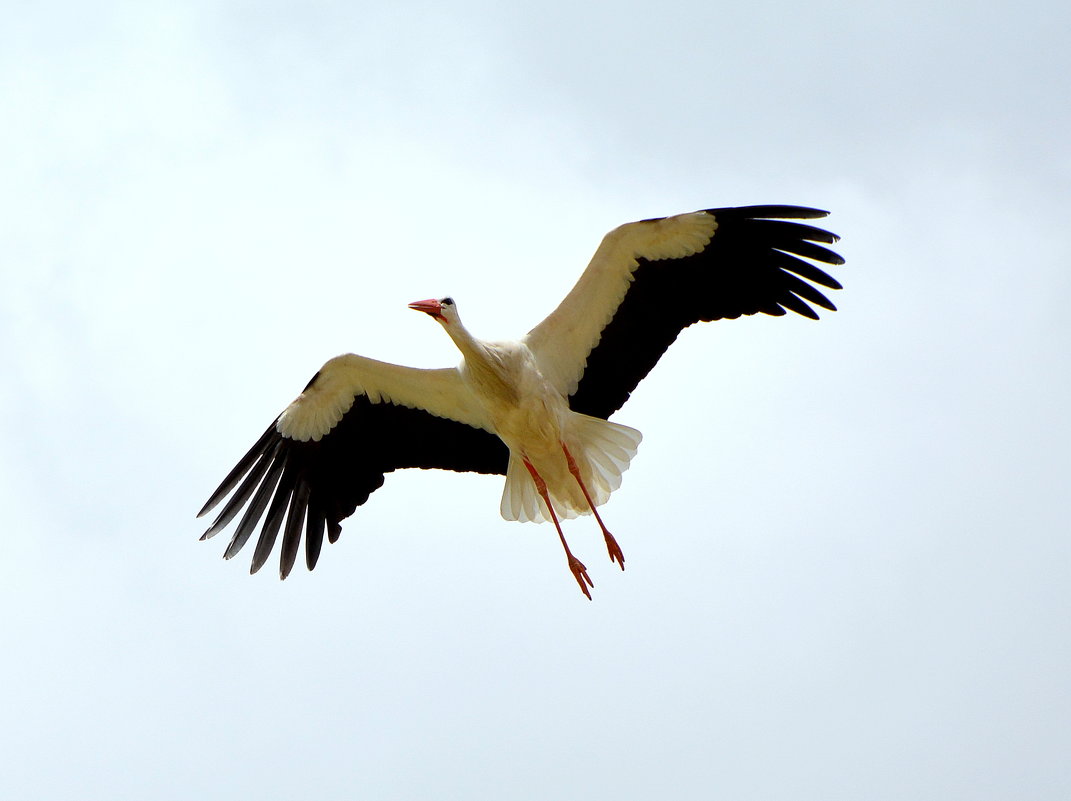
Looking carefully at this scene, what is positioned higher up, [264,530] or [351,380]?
[351,380]

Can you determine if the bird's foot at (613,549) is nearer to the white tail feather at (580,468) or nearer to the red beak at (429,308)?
the white tail feather at (580,468)

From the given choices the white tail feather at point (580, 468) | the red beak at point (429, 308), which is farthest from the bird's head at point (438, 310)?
the white tail feather at point (580, 468)

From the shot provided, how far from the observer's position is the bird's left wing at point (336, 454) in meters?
10.1

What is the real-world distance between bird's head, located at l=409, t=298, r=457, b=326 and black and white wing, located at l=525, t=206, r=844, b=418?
1.99ft

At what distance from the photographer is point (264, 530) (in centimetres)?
1011

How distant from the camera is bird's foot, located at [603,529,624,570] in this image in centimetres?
953

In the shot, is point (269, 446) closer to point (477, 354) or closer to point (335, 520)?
point (335, 520)

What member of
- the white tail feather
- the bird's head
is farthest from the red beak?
the white tail feather

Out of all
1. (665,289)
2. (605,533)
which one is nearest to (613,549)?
(605,533)

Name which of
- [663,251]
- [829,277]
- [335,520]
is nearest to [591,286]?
[663,251]

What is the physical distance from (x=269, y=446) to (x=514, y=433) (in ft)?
5.41

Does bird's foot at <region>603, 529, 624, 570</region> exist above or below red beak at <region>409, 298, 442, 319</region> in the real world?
below

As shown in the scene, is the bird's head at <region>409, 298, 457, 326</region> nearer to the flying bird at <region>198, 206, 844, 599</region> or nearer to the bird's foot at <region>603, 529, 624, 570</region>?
the flying bird at <region>198, 206, 844, 599</region>

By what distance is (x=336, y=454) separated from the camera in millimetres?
10195
